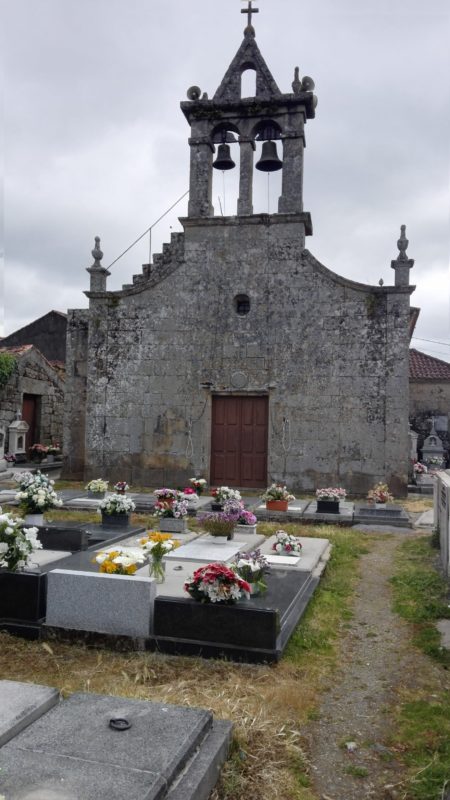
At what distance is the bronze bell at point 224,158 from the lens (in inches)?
623

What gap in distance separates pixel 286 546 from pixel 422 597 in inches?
75.3

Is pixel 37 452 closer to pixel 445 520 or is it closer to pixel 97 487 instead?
pixel 97 487

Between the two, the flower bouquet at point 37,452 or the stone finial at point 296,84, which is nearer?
the stone finial at point 296,84

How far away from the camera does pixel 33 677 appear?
482 centimetres

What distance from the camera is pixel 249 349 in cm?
1553

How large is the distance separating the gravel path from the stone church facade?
793cm

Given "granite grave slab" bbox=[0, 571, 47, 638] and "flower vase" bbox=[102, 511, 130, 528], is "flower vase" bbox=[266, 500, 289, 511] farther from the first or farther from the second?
"granite grave slab" bbox=[0, 571, 47, 638]

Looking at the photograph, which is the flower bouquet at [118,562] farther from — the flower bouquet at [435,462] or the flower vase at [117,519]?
the flower bouquet at [435,462]

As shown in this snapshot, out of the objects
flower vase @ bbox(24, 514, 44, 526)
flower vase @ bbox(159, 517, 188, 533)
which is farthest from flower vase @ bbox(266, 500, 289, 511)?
flower vase @ bbox(24, 514, 44, 526)

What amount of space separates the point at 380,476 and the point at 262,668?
10.3 metres

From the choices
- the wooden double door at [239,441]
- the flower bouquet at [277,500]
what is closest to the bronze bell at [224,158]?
the wooden double door at [239,441]

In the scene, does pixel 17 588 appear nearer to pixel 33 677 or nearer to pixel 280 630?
pixel 33 677

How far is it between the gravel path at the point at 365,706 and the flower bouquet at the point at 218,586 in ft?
3.49

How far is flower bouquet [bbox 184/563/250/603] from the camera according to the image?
5285mm
